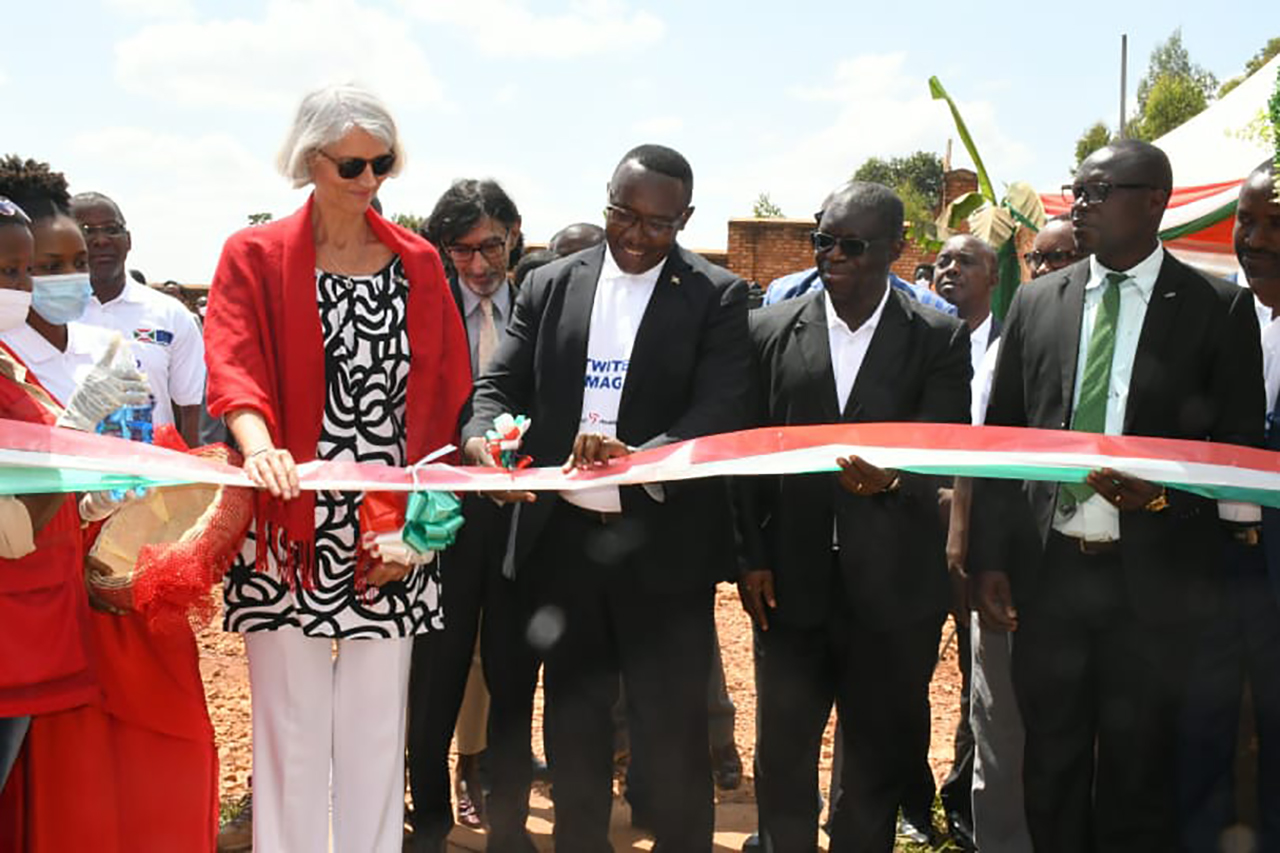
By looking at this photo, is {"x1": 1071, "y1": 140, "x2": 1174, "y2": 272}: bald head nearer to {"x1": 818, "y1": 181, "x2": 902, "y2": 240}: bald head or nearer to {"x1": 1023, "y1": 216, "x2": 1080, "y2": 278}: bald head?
{"x1": 818, "y1": 181, "x2": 902, "y2": 240}: bald head

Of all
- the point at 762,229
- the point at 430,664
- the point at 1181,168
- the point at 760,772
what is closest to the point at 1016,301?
the point at 760,772

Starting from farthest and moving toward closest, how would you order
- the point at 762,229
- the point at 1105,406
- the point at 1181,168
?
1. the point at 762,229
2. the point at 1181,168
3. the point at 1105,406

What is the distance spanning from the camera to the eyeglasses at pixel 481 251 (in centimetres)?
483

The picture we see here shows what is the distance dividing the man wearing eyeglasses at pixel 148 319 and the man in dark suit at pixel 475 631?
1.43 m

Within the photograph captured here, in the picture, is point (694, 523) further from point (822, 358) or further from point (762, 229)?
point (762, 229)

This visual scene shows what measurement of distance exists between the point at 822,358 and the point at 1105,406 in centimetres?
90

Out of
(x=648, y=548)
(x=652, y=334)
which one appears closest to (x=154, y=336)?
(x=652, y=334)

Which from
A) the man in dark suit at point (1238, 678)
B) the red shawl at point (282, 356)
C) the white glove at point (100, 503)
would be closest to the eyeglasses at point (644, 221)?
the red shawl at point (282, 356)

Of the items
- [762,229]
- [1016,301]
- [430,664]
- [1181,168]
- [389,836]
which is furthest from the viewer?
[762,229]

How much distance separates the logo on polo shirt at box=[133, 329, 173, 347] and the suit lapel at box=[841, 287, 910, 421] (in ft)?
10.6

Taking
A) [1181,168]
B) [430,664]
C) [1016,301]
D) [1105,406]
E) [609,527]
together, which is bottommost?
[430,664]

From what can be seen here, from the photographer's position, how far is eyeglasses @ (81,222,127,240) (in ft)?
18.7

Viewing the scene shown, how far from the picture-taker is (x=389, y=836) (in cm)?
357

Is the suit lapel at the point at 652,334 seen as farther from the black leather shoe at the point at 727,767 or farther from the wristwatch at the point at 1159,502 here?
the black leather shoe at the point at 727,767
